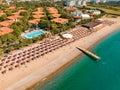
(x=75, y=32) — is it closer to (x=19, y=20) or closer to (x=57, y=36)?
(x=57, y=36)

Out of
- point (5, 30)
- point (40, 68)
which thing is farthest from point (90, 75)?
point (5, 30)

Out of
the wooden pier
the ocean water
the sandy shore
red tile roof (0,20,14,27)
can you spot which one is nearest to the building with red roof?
red tile roof (0,20,14,27)

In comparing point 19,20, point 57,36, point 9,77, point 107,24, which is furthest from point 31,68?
point 107,24

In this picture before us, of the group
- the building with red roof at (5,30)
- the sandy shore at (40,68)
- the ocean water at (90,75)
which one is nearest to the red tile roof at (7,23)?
the building with red roof at (5,30)

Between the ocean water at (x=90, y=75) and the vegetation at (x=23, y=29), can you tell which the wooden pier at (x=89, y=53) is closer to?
the ocean water at (x=90, y=75)

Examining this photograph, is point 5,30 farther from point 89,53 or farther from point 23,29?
point 89,53
